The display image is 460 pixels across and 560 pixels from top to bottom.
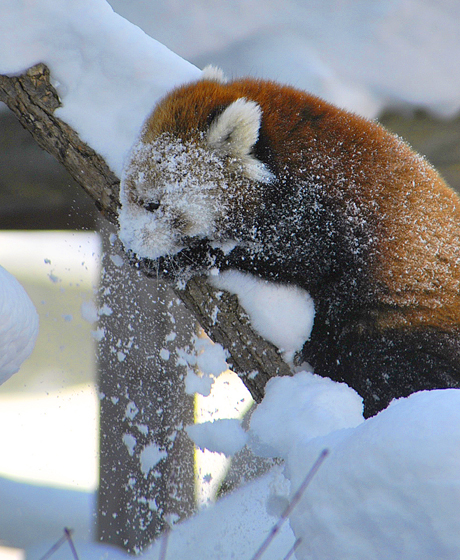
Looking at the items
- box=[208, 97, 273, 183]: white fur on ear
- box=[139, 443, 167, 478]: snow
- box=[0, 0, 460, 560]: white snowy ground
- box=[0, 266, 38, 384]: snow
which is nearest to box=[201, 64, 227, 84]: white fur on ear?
box=[0, 0, 460, 560]: white snowy ground

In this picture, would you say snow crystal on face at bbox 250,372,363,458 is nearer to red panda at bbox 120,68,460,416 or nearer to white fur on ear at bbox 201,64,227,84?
red panda at bbox 120,68,460,416

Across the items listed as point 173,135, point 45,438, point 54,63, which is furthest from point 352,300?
point 45,438

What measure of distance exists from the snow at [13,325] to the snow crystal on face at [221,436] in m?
0.51

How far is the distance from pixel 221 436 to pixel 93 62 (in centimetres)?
118

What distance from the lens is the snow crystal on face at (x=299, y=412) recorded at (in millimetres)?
910

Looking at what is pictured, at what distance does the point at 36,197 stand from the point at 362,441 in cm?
189

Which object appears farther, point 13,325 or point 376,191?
point 376,191

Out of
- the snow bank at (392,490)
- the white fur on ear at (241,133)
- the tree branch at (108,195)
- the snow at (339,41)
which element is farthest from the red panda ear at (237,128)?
the snow bank at (392,490)

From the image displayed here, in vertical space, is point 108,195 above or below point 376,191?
below

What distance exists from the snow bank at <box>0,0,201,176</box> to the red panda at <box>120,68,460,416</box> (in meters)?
0.12

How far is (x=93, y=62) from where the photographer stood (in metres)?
1.41

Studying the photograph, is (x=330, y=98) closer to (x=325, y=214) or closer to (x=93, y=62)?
(x=325, y=214)

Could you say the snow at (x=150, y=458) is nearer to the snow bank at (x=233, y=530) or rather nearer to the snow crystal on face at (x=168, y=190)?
the snow bank at (x=233, y=530)

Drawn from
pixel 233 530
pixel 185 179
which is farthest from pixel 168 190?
pixel 233 530
